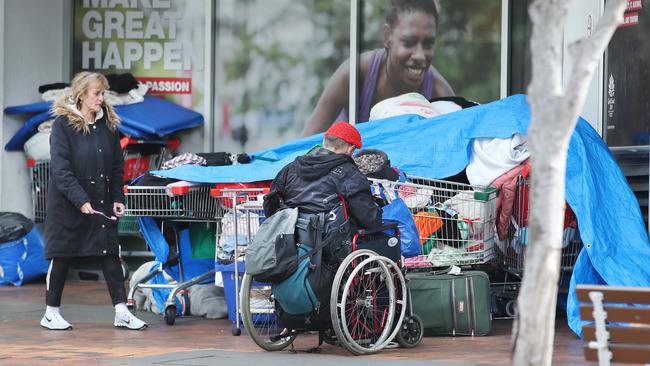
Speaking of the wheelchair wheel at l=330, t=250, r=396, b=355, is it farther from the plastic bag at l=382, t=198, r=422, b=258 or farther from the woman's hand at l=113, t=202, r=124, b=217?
the woman's hand at l=113, t=202, r=124, b=217

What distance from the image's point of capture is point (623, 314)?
223 inches

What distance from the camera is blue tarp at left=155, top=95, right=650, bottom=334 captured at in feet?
31.5

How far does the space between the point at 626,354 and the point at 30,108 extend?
9.80 m

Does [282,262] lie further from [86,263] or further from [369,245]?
[86,263]

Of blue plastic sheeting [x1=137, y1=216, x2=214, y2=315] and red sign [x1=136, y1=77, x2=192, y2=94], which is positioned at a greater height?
red sign [x1=136, y1=77, x2=192, y2=94]

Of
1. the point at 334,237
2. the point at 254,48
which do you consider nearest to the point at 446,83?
the point at 254,48

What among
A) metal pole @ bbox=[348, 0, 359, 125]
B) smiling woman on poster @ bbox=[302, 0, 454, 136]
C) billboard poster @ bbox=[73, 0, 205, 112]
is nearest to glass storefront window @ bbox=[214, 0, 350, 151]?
metal pole @ bbox=[348, 0, 359, 125]

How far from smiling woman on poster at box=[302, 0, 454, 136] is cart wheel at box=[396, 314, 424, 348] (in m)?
5.22

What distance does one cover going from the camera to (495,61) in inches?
535

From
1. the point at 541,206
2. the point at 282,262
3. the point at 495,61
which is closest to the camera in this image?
the point at 541,206

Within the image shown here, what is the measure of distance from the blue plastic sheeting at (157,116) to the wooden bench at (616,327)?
831 centimetres

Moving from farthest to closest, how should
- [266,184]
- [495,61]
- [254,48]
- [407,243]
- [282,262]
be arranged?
[254,48]
[495,61]
[266,184]
[407,243]
[282,262]

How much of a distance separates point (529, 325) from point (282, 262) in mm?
3305

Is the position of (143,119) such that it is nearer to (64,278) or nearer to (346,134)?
(64,278)
